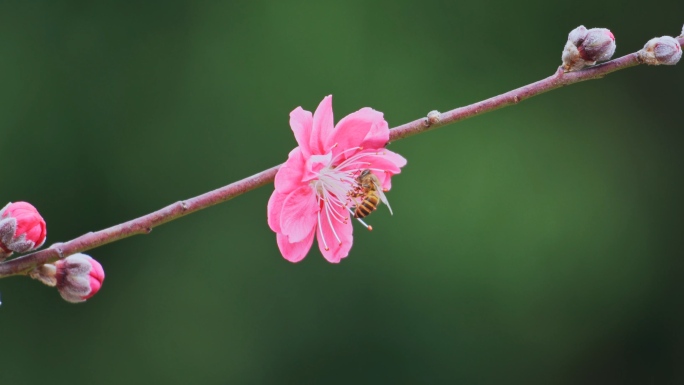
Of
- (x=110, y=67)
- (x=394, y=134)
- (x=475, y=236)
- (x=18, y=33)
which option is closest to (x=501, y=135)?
(x=475, y=236)

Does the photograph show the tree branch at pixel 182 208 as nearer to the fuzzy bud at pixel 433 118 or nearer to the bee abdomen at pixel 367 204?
the fuzzy bud at pixel 433 118

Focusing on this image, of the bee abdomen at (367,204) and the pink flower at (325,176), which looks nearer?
the pink flower at (325,176)

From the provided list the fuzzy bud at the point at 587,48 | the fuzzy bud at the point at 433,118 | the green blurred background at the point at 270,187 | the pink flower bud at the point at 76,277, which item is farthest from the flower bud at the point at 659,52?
the green blurred background at the point at 270,187

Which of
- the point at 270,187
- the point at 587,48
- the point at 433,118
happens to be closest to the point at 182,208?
the point at 433,118

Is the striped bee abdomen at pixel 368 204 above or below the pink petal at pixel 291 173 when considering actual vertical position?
below

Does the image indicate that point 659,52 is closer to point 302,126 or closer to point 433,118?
point 433,118

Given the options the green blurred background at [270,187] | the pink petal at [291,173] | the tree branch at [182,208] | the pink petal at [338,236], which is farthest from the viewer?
the green blurred background at [270,187]

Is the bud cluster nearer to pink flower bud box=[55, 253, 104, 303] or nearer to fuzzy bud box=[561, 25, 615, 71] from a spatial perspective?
pink flower bud box=[55, 253, 104, 303]

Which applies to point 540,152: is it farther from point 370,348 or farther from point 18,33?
point 18,33
